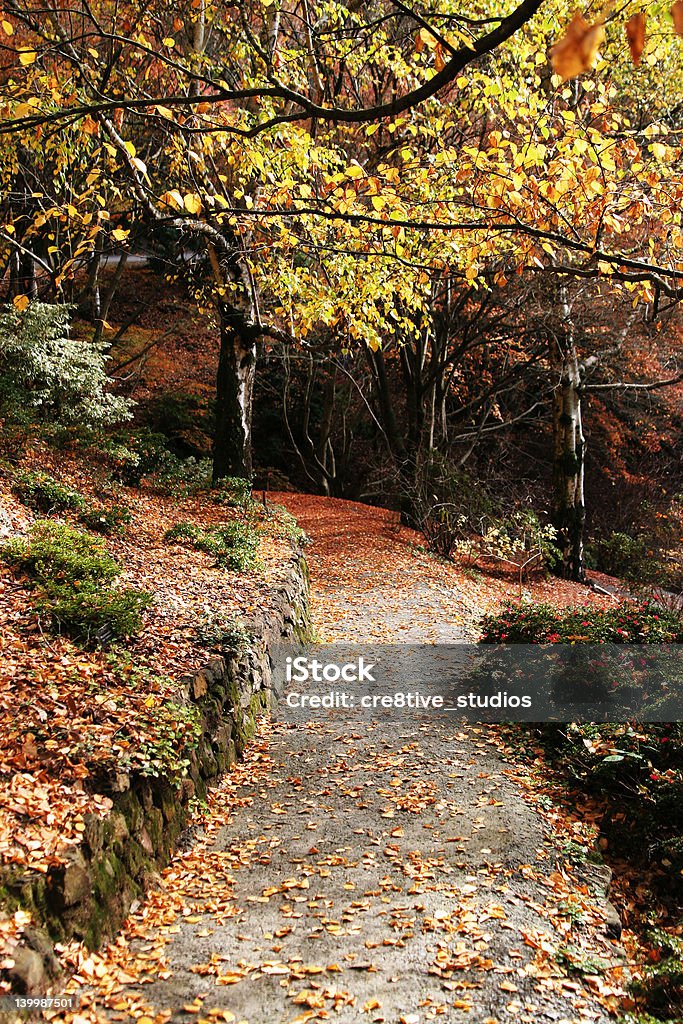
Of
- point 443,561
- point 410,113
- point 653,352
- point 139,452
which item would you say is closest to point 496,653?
point 443,561

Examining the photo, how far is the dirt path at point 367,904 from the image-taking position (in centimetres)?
323

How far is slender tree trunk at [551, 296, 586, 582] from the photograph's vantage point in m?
15.5

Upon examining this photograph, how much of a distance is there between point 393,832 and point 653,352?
14.9 m

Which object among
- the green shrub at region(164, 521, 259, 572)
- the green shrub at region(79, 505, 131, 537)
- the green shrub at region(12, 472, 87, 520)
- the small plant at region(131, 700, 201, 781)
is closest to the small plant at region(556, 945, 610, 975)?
the small plant at region(131, 700, 201, 781)

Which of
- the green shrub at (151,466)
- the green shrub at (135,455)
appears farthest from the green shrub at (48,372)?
the green shrub at (151,466)

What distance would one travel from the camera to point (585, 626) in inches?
279

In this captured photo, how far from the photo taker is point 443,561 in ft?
45.1

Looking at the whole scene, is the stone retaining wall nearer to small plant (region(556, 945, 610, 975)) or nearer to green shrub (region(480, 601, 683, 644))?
small plant (region(556, 945, 610, 975))

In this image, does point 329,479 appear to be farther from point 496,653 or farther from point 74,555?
point 74,555

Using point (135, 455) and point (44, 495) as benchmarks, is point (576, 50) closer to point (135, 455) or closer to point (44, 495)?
point (44, 495)
